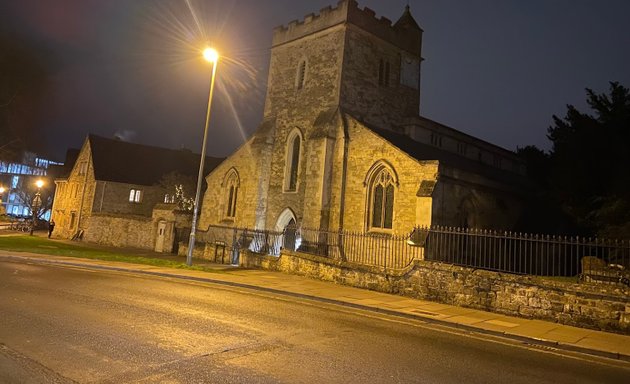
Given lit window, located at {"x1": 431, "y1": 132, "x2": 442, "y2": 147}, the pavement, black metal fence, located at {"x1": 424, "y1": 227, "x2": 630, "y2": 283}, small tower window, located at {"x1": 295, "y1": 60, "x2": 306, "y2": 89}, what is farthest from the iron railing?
lit window, located at {"x1": 431, "y1": 132, "x2": 442, "y2": 147}

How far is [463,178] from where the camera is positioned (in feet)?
67.3

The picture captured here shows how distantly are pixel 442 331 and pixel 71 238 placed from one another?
3747cm

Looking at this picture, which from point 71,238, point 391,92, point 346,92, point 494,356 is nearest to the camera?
point 494,356

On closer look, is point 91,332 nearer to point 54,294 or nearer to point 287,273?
point 54,294

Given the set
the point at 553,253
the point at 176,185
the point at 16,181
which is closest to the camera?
the point at 553,253

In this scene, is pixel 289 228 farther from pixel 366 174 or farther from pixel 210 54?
pixel 210 54

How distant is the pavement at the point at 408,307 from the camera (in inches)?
349

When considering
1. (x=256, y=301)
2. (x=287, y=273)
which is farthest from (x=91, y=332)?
(x=287, y=273)

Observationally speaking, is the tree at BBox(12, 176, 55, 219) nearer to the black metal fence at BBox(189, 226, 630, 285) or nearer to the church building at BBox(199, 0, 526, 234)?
the church building at BBox(199, 0, 526, 234)

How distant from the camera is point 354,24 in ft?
82.7

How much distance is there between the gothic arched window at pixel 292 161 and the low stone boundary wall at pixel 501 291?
9.95m

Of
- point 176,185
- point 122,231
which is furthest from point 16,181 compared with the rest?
point 122,231

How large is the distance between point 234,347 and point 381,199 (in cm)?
1561

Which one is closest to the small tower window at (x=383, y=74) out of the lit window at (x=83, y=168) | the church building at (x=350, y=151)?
the church building at (x=350, y=151)
